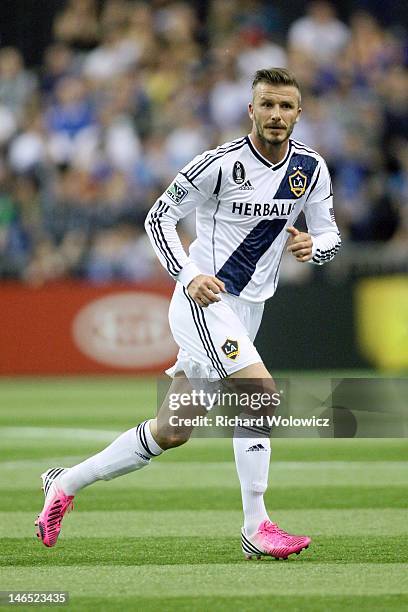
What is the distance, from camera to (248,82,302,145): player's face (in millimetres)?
6371

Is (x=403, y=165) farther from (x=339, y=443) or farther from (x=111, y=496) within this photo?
(x=111, y=496)

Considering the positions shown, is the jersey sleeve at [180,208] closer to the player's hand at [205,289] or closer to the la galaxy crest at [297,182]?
the player's hand at [205,289]

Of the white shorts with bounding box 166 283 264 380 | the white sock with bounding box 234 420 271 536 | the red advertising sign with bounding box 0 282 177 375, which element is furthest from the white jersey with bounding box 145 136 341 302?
the red advertising sign with bounding box 0 282 177 375

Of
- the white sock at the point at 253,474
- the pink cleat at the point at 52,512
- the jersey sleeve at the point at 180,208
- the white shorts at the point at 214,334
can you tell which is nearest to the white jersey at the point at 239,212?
the jersey sleeve at the point at 180,208

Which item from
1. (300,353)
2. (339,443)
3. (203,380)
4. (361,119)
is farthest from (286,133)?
(361,119)

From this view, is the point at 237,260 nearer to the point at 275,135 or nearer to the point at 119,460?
the point at 275,135

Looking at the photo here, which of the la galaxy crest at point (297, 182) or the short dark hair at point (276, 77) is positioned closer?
the short dark hair at point (276, 77)

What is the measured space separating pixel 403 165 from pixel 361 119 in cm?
109

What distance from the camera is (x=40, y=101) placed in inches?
773

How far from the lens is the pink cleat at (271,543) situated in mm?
6211

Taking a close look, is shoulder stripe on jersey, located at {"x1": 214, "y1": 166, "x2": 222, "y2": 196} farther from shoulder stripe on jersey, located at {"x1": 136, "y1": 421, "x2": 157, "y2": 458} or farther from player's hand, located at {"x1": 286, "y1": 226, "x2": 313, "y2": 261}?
shoulder stripe on jersey, located at {"x1": 136, "y1": 421, "x2": 157, "y2": 458}

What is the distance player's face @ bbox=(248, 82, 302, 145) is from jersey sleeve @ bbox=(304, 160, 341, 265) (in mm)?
380

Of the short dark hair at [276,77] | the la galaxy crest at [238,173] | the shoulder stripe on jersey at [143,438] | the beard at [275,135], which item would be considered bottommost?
the shoulder stripe on jersey at [143,438]

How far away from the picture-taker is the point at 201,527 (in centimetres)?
724
